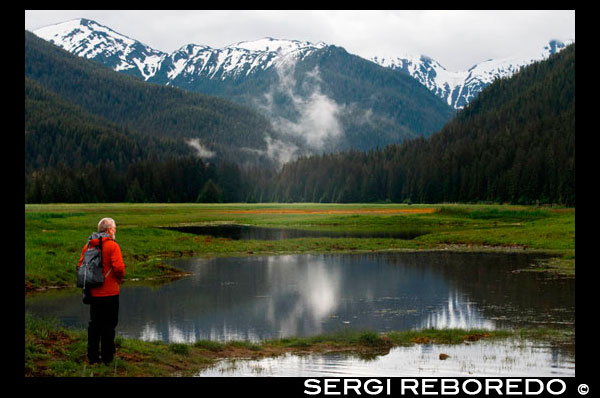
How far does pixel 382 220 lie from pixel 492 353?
7504 cm

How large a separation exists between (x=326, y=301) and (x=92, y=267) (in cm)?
1719

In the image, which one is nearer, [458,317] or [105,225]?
[105,225]

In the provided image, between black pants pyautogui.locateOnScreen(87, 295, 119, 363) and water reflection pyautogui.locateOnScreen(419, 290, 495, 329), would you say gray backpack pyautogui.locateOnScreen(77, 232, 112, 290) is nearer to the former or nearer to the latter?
black pants pyautogui.locateOnScreen(87, 295, 119, 363)

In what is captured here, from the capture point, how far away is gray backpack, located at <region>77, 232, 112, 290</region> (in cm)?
1460

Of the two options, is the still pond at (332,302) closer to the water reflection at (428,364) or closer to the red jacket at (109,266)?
the water reflection at (428,364)

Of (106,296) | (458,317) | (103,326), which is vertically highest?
(106,296)

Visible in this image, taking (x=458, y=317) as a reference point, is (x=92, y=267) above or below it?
above

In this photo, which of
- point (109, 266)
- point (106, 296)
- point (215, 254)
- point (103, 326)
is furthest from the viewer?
point (215, 254)

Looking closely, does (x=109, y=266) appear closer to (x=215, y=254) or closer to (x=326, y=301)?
(x=326, y=301)

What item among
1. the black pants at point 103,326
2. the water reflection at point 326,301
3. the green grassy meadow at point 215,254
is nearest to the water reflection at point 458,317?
the water reflection at point 326,301

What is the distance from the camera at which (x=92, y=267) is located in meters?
14.6

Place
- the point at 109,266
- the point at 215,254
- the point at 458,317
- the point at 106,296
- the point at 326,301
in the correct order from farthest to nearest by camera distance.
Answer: the point at 215,254
the point at 326,301
the point at 458,317
the point at 106,296
the point at 109,266

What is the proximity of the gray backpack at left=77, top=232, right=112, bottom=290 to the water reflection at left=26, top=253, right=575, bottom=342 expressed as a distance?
7.90 metres

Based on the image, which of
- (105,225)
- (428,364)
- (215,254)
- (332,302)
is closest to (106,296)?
(105,225)
